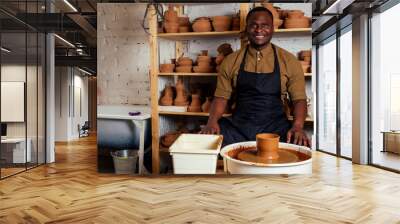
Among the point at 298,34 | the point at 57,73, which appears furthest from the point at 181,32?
the point at 57,73

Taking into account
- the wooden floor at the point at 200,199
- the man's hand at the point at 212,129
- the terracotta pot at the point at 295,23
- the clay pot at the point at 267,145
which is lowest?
the wooden floor at the point at 200,199

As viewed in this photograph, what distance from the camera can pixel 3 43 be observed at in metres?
4.50

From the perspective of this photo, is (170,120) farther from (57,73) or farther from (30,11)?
(57,73)

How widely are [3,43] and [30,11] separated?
0.54m

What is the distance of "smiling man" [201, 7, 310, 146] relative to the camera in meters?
2.71

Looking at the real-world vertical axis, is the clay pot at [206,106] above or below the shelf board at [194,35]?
below

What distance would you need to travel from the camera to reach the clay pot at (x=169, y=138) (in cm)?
289

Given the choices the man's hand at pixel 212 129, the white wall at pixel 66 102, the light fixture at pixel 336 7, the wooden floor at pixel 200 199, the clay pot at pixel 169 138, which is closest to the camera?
the wooden floor at pixel 200 199

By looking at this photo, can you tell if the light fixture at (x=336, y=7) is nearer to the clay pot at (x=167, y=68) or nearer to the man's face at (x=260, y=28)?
the man's face at (x=260, y=28)

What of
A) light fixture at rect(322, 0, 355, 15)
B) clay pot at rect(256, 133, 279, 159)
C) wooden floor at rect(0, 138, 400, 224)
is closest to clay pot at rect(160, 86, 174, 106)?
wooden floor at rect(0, 138, 400, 224)

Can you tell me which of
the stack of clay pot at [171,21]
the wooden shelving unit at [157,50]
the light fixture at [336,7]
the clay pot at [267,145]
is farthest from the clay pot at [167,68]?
the light fixture at [336,7]

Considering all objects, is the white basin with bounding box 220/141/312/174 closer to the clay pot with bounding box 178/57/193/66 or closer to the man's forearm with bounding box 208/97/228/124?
the man's forearm with bounding box 208/97/228/124

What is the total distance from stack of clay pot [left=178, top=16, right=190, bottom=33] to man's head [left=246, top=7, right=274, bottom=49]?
492 millimetres

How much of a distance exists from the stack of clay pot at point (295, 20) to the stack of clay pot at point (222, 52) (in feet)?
1.60
